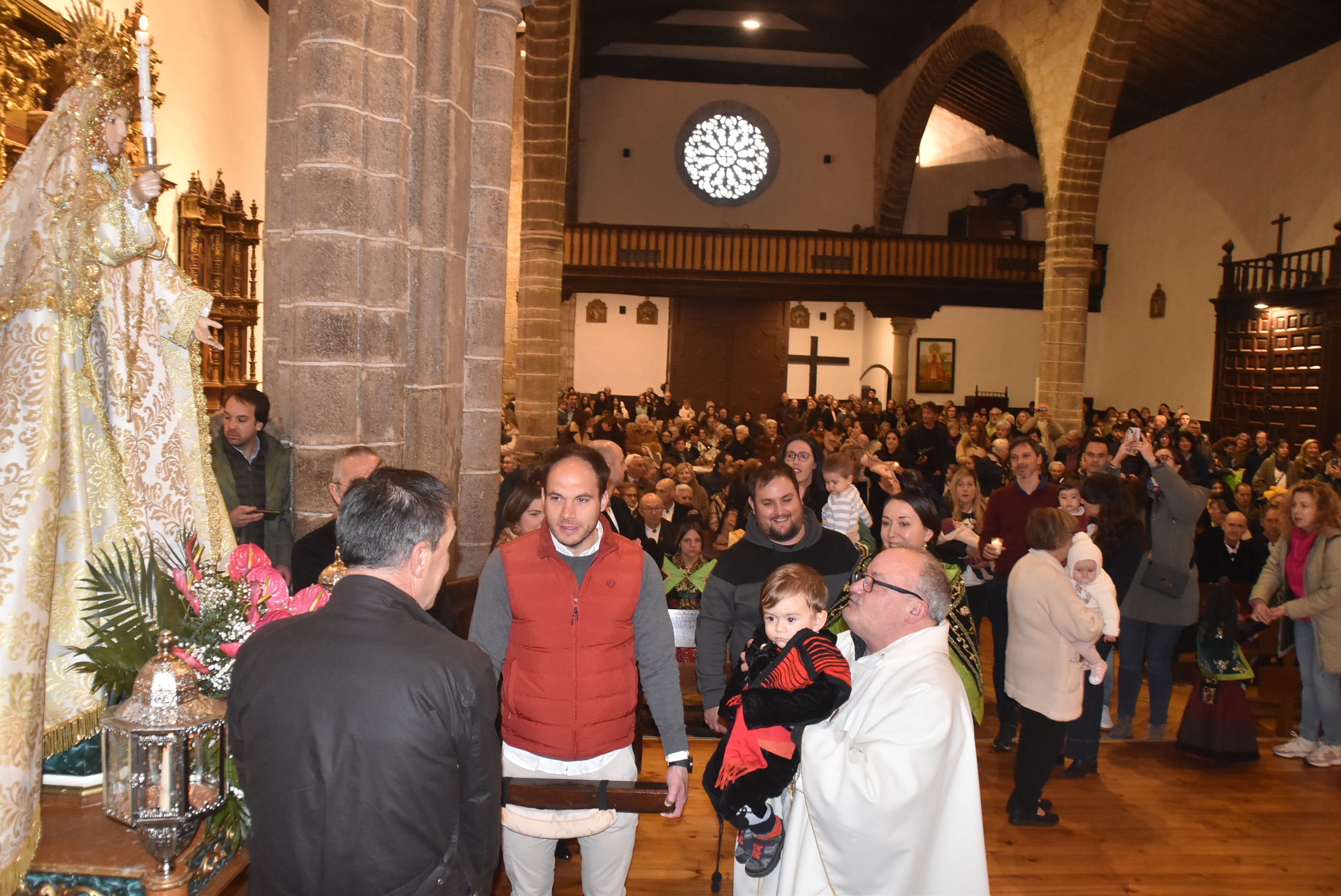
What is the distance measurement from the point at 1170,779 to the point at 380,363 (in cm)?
408

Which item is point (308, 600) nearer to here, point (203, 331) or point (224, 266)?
point (203, 331)

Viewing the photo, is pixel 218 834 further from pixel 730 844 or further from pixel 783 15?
pixel 783 15

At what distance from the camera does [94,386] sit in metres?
2.14

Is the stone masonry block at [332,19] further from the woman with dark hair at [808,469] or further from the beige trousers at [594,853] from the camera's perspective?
the beige trousers at [594,853]

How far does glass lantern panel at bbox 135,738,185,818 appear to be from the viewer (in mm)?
1829

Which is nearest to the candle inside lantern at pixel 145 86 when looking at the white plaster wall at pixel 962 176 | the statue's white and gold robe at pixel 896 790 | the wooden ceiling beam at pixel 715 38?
the statue's white and gold robe at pixel 896 790

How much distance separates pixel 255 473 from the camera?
4141mm

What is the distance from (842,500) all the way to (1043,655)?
126cm

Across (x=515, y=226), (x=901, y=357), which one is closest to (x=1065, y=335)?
(x=901, y=357)

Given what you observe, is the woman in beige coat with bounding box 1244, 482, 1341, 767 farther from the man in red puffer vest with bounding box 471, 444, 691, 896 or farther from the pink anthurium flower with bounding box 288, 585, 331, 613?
the pink anthurium flower with bounding box 288, 585, 331, 613

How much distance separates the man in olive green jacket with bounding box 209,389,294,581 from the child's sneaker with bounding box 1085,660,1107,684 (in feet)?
10.9

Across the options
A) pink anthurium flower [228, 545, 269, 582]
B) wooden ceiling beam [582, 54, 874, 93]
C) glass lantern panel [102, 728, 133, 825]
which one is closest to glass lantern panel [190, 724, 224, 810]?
glass lantern panel [102, 728, 133, 825]

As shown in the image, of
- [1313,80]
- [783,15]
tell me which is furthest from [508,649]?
[783,15]

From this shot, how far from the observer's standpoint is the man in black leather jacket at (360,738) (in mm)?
1599
